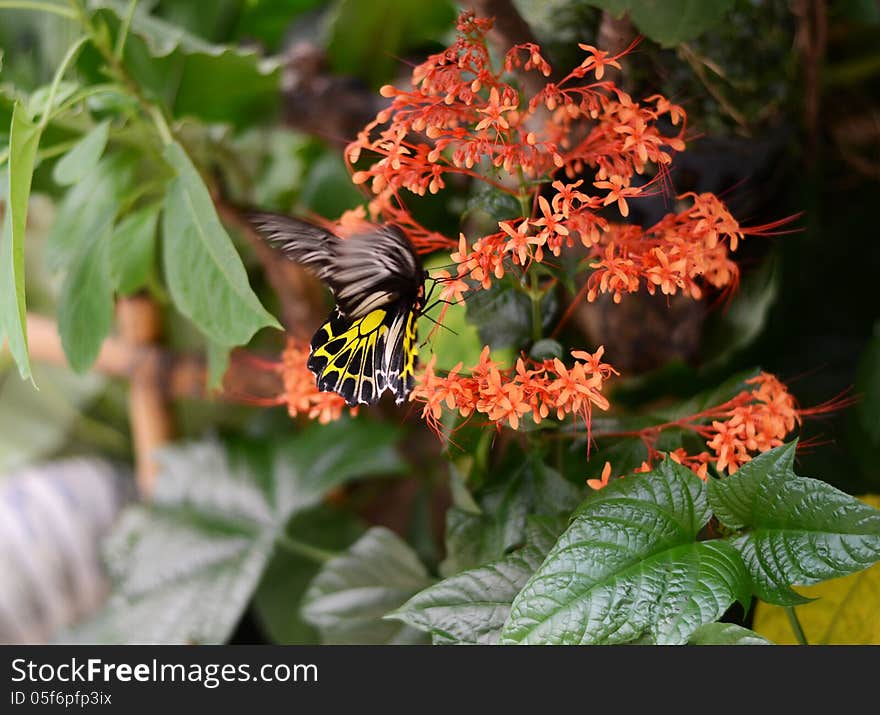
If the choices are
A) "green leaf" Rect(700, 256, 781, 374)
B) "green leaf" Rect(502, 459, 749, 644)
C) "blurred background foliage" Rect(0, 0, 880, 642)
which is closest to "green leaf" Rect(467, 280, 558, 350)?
"blurred background foliage" Rect(0, 0, 880, 642)

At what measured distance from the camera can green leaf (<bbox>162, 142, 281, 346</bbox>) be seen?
0.46m

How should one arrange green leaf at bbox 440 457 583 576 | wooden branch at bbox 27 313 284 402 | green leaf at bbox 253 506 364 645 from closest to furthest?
green leaf at bbox 440 457 583 576 < green leaf at bbox 253 506 364 645 < wooden branch at bbox 27 313 284 402

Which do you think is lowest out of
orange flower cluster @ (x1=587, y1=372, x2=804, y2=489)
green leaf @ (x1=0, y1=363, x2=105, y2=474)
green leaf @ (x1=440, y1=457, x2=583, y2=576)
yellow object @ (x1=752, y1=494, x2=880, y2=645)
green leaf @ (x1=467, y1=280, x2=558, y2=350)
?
green leaf @ (x1=0, y1=363, x2=105, y2=474)

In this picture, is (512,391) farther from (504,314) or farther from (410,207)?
(410,207)

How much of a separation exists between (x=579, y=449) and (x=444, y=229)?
13.5 inches

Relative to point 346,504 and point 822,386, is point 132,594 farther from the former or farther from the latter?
point 822,386

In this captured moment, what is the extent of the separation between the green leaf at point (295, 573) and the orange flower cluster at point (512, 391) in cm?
50

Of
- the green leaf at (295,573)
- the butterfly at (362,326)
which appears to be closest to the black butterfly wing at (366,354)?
the butterfly at (362,326)

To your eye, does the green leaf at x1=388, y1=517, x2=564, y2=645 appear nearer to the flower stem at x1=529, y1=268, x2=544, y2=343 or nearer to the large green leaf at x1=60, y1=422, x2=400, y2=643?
the flower stem at x1=529, y1=268, x2=544, y2=343

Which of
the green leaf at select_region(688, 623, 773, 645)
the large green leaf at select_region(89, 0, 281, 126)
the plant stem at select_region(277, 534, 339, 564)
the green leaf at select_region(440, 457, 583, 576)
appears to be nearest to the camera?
the green leaf at select_region(688, 623, 773, 645)

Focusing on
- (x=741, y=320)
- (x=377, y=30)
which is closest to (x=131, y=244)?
(x=377, y=30)

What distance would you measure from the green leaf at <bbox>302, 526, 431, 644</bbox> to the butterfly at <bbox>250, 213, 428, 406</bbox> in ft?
0.72

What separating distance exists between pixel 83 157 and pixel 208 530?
42cm

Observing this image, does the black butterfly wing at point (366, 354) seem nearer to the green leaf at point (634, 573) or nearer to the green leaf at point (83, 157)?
the green leaf at point (634, 573)
